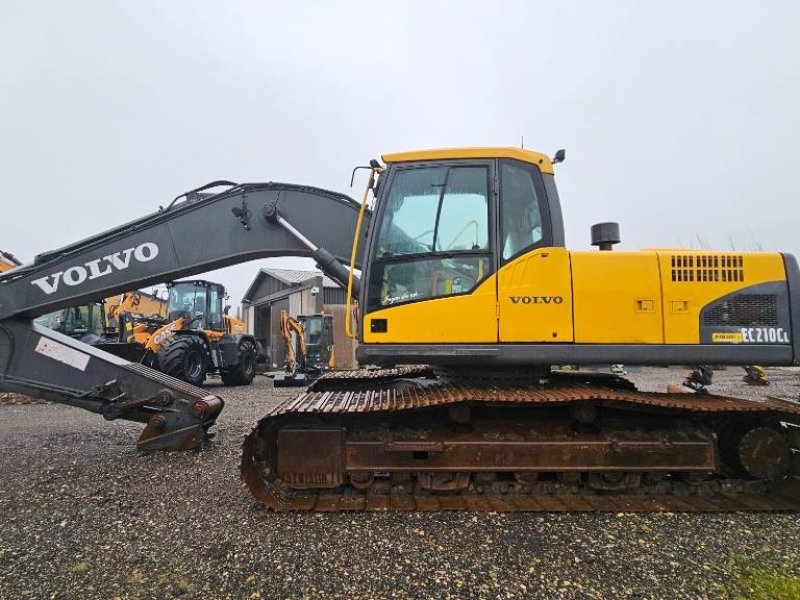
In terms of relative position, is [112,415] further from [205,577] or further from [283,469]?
[205,577]

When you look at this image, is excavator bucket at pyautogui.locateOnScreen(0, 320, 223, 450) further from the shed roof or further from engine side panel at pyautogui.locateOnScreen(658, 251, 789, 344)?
the shed roof

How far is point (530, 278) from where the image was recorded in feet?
13.1

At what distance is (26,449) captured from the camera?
6.24m

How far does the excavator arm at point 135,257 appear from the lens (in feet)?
16.9

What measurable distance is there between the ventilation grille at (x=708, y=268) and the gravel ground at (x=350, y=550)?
6.07 ft

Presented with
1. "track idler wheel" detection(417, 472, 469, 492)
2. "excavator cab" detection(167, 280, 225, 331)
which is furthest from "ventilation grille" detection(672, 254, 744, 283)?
"excavator cab" detection(167, 280, 225, 331)

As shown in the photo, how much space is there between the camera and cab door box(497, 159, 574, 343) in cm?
394

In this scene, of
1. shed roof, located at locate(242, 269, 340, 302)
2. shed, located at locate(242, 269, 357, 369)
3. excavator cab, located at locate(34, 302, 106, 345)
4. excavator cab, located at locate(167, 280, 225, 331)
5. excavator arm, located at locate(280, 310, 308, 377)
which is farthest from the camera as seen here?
shed roof, located at locate(242, 269, 340, 302)

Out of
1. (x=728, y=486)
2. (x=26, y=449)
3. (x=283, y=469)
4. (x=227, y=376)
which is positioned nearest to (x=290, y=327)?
(x=227, y=376)

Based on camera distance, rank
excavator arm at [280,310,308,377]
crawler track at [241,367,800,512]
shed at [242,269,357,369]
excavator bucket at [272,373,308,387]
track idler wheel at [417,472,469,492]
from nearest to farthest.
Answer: crawler track at [241,367,800,512]
track idler wheel at [417,472,469,492]
excavator bucket at [272,373,308,387]
excavator arm at [280,310,308,377]
shed at [242,269,357,369]


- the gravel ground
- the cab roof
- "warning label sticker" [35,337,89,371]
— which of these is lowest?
the gravel ground

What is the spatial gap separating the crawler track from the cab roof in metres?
1.95

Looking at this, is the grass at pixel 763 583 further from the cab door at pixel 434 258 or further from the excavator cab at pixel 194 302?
the excavator cab at pixel 194 302

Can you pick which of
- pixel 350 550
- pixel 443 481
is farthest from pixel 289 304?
pixel 350 550
